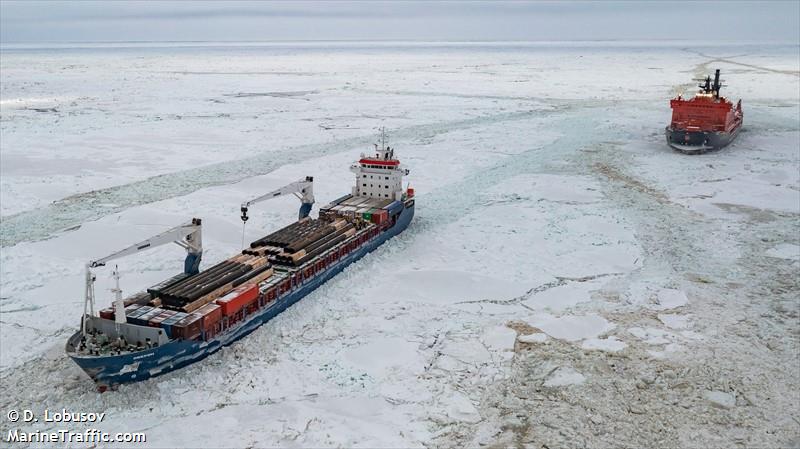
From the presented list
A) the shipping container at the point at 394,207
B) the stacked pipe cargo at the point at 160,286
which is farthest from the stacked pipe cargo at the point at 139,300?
the shipping container at the point at 394,207

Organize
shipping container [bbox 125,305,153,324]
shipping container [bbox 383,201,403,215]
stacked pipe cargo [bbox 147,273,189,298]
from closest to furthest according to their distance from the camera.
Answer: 1. shipping container [bbox 125,305,153,324]
2. stacked pipe cargo [bbox 147,273,189,298]
3. shipping container [bbox 383,201,403,215]

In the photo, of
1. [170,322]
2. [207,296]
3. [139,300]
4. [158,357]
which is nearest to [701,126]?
[207,296]

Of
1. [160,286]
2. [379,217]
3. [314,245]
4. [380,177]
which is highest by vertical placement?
[380,177]

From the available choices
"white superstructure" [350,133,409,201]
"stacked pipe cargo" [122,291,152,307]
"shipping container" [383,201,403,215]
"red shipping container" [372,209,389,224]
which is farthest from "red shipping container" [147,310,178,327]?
"white superstructure" [350,133,409,201]

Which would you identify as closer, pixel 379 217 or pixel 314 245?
pixel 314 245

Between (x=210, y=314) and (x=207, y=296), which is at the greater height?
(x=207, y=296)

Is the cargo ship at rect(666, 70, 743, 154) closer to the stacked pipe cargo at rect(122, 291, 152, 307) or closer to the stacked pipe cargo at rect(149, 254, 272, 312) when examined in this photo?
the stacked pipe cargo at rect(149, 254, 272, 312)

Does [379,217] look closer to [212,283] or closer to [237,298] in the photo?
[212,283]
